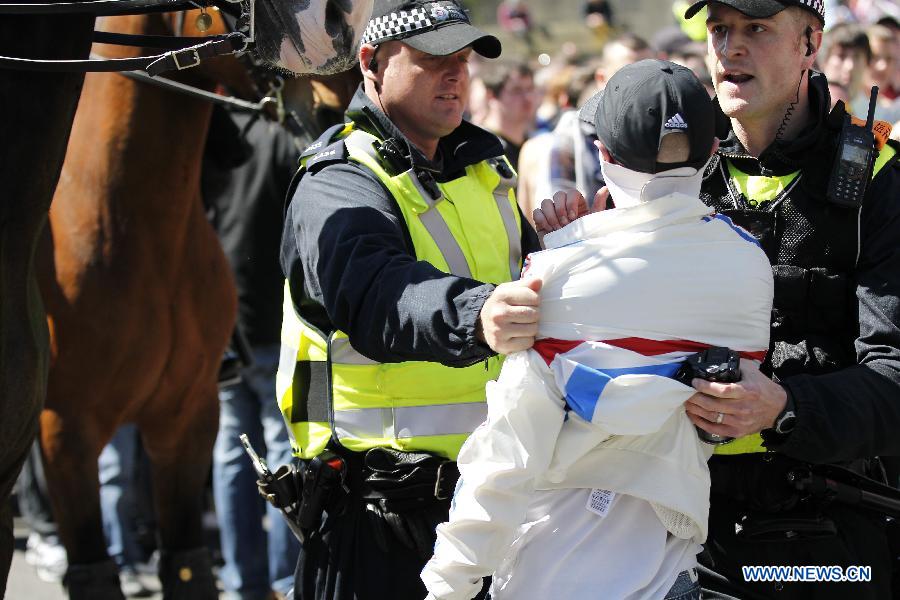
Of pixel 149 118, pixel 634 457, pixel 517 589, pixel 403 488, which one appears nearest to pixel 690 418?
pixel 634 457

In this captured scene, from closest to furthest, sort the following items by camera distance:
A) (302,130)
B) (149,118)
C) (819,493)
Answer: (819,493)
(149,118)
(302,130)

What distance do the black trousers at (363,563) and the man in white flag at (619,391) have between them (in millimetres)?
636

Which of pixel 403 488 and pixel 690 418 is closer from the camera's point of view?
pixel 690 418

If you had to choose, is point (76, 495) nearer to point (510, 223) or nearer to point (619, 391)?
point (510, 223)

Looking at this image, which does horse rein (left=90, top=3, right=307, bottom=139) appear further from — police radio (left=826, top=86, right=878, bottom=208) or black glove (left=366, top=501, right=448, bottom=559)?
police radio (left=826, top=86, right=878, bottom=208)

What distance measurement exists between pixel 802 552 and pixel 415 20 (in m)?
1.59

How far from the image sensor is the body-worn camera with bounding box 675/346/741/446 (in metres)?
2.33

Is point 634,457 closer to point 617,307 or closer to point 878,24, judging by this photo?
point 617,307

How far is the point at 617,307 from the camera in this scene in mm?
2320

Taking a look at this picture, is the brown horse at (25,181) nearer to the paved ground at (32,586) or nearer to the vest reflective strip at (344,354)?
the vest reflective strip at (344,354)

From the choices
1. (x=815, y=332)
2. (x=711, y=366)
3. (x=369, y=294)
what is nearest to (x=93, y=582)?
(x=369, y=294)

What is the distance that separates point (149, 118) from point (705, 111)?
2.74 metres

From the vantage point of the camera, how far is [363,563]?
10.1 feet

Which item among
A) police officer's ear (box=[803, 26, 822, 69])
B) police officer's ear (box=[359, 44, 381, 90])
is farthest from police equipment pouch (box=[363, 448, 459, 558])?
police officer's ear (box=[803, 26, 822, 69])
